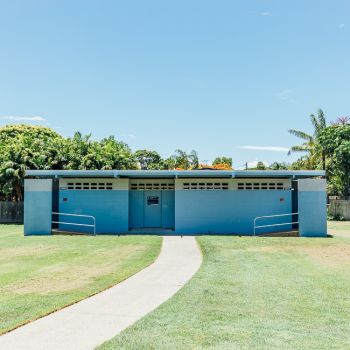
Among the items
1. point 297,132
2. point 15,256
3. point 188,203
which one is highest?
point 297,132

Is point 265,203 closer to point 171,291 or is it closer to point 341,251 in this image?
point 341,251

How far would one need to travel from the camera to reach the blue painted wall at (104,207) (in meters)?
23.4

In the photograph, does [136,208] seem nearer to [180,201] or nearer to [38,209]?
→ [180,201]

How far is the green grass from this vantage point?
785cm

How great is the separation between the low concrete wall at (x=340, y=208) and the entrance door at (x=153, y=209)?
1823 cm

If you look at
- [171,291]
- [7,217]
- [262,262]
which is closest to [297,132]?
[7,217]

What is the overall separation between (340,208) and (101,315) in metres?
32.3

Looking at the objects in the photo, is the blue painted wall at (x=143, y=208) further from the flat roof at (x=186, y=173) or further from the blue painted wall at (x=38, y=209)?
the blue painted wall at (x=38, y=209)

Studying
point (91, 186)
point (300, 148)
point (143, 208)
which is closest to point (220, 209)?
point (143, 208)

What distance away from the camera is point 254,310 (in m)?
7.39

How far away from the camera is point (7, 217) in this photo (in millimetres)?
34625

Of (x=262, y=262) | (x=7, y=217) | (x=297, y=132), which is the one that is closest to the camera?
(x=262, y=262)

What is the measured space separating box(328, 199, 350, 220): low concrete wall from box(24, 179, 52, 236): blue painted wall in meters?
24.0

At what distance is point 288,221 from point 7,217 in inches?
894
